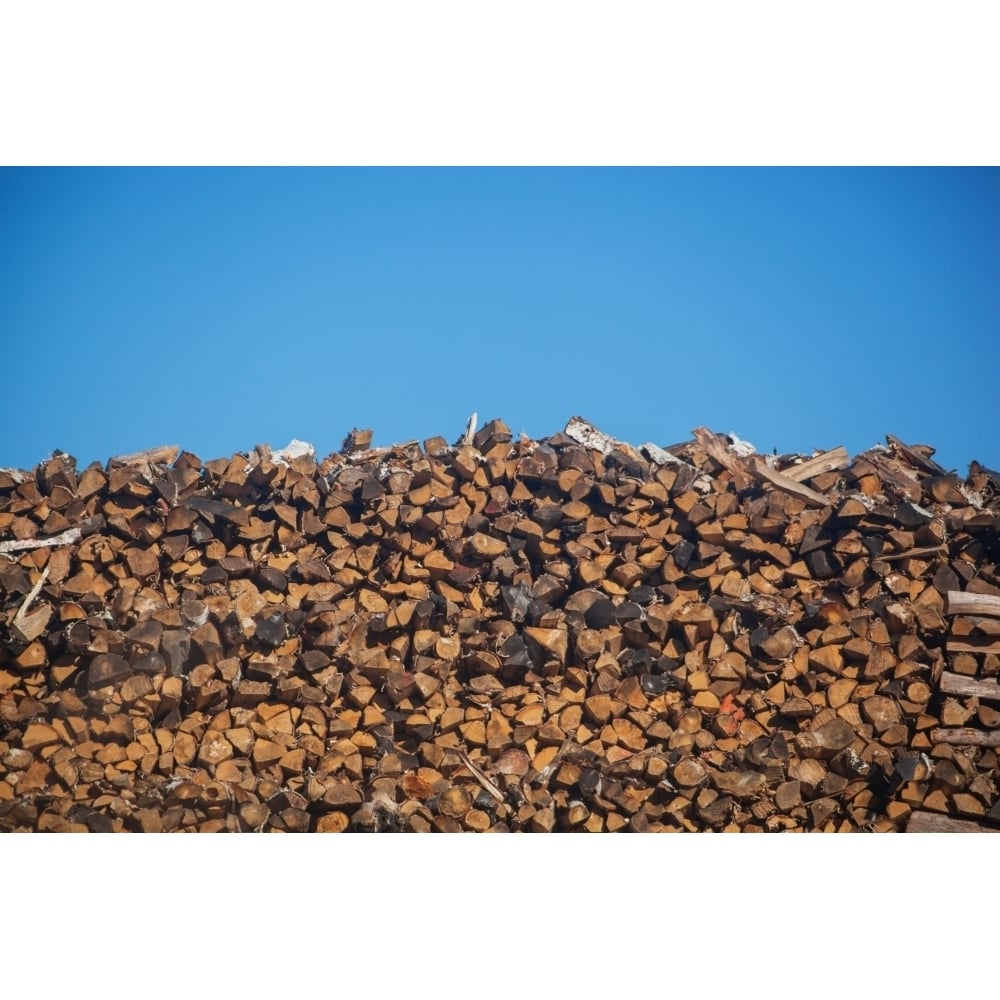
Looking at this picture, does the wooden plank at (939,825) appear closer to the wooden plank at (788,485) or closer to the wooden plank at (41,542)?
the wooden plank at (788,485)

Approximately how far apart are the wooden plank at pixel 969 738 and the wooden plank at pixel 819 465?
1234mm

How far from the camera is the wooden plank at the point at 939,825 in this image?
10.6ft

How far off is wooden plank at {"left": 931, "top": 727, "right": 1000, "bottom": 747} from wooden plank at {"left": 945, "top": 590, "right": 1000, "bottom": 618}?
0.47m

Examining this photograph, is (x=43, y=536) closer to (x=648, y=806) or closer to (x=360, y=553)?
(x=360, y=553)

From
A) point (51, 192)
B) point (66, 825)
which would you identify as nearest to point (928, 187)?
point (51, 192)

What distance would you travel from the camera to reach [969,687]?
11.5ft

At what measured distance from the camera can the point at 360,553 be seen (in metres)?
3.86

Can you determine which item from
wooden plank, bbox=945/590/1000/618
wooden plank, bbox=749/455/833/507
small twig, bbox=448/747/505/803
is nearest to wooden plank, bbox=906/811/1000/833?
wooden plank, bbox=945/590/1000/618

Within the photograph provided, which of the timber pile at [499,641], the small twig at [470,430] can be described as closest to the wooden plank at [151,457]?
the timber pile at [499,641]

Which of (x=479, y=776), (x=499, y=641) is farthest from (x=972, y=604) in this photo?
(x=479, y=776)

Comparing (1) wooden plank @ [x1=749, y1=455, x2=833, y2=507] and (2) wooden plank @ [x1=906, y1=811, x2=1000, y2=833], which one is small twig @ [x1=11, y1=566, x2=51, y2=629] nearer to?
(1) wooden plank @ [x1=749, y1=455, x2=833, y2=507]

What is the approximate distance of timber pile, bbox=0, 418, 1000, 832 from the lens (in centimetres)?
329

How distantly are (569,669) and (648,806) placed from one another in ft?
1.88

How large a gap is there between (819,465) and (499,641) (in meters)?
1.72
